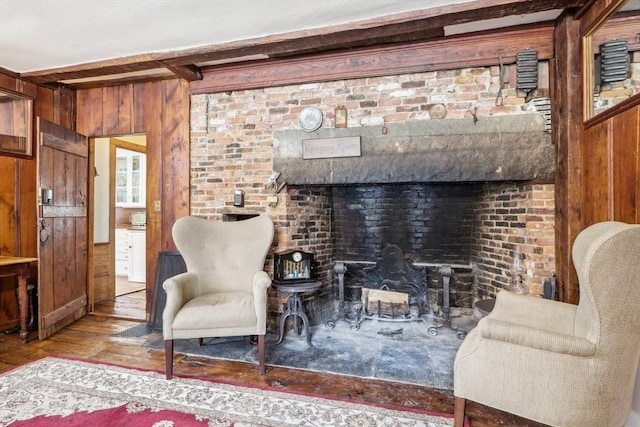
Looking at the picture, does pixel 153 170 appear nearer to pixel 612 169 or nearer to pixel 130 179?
pixel 130 179

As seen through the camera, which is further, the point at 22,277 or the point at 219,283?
the point at 22,277

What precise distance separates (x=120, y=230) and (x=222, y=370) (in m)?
4.25

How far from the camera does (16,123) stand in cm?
327

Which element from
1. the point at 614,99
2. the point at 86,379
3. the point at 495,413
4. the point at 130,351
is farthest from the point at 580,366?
the point at 130,351

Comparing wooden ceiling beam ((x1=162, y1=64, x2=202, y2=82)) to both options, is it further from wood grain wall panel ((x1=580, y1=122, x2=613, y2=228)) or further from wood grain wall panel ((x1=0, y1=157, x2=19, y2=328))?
wood grain wall panel ((x1=580, y1=122, x2=613, y2=228))

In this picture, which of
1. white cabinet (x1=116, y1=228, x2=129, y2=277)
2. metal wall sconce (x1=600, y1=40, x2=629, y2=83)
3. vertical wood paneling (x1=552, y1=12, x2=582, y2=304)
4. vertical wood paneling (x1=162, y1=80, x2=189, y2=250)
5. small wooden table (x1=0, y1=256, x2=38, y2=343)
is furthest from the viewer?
white cabinet (x1=116, y1=228, x2=129, y2=277)

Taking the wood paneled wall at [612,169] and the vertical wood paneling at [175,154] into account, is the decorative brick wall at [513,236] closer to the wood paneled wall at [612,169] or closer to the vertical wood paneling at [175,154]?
the wood paneled wall at [612,169]

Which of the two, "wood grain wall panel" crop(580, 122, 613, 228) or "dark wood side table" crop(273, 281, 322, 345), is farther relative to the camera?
"dark wood side table" crop(273, 281, 322, 345)

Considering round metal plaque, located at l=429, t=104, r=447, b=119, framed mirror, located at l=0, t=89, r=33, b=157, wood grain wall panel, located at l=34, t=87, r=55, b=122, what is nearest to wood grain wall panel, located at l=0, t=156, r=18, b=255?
framed mirror, located at l=0, t=89, r=33, b=157

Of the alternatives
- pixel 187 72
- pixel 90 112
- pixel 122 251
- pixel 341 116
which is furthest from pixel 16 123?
pixel 341 116

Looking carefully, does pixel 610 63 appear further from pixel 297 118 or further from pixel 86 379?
pixel 86 379

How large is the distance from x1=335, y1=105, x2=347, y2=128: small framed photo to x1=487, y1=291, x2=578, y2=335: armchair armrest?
1.82 metres

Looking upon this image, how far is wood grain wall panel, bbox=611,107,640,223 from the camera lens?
5.65 ft

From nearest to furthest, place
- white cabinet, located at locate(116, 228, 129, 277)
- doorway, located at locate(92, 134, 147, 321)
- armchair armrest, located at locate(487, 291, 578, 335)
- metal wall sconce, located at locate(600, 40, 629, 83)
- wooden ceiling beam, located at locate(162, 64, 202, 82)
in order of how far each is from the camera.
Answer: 1. armchair armrest, located at locate(487, 291, 578, 335)
2. metal wall sconce, located at locate(600, 40, 629, 83)
3. wooden ceiling beam, located at locate(162, 64, 202, 82)
4. doorway, located at locate(92, 134, 147, 321)
5. white cabinet, located at locate(116, 228, 129, 277)
